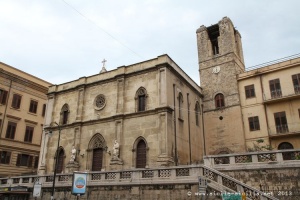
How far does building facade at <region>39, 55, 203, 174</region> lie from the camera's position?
70.1 ft

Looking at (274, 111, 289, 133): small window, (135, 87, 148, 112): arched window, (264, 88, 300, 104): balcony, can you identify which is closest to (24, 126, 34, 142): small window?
(135, 87, 148, 112): arched window

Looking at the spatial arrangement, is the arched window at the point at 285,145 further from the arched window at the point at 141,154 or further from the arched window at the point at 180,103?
the arched window at the point at 141,154

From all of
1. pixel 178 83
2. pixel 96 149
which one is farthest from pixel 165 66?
pixel 96 149

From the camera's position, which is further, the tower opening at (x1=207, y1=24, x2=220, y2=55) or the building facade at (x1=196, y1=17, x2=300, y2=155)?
the tower opening at (x1=207, y1=24, x2=220, y2=55)

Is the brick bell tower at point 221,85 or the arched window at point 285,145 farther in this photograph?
the brick bell tower at point 221,85

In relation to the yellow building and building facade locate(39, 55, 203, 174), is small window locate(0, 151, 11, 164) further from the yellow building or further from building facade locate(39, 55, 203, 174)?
the yellow building

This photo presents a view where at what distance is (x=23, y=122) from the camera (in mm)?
31484

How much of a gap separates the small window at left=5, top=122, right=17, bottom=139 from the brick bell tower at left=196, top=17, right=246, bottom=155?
21288 mm

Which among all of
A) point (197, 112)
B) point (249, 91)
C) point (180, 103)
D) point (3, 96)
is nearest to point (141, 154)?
point (180, 103)

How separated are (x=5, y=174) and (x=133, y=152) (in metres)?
15.8

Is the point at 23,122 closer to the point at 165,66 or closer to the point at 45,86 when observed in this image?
the point at 45,86

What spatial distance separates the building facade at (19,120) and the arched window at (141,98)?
52.8ft

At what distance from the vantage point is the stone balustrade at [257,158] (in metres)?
14.8

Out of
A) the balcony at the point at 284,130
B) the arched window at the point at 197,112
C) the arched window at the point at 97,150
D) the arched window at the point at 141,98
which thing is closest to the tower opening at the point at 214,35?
the arched window at the point at 197,112
